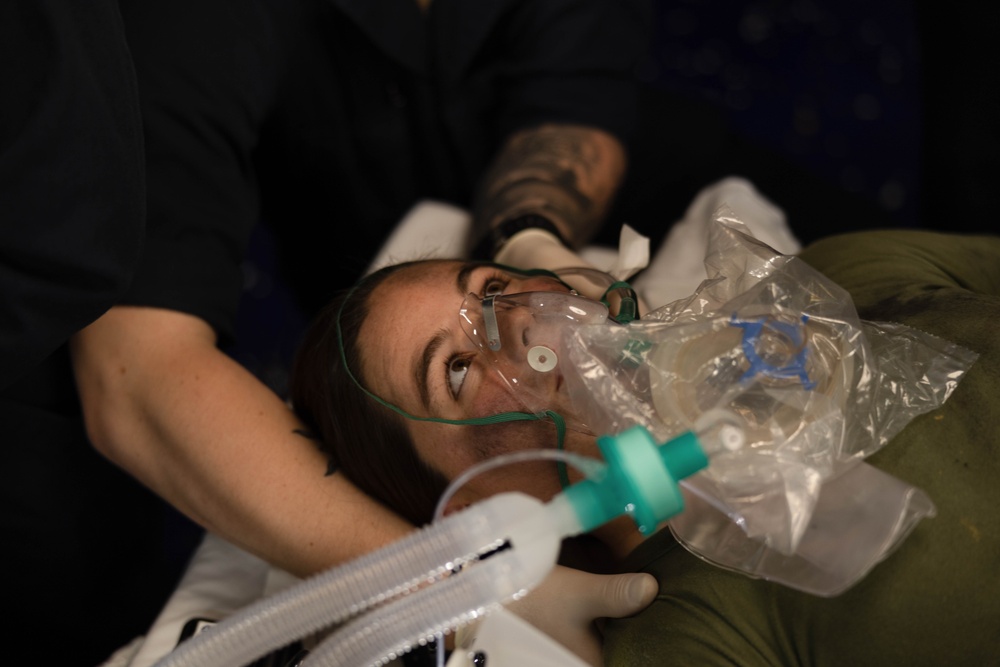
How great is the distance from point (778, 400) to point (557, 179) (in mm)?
1075

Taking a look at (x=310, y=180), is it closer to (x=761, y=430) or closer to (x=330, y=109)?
(x=330, y=109)

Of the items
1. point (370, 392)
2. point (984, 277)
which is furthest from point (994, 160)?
point (370, 392)

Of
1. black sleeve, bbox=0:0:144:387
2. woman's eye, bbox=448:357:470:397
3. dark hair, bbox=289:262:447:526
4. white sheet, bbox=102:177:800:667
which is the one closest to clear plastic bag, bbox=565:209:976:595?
woman's eye, bbox=448:357:470:397

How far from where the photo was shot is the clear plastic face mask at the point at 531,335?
3.98ft

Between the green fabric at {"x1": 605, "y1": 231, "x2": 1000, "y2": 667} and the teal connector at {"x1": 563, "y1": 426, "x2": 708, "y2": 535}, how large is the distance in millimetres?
355

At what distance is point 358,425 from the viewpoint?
1374 millimetres

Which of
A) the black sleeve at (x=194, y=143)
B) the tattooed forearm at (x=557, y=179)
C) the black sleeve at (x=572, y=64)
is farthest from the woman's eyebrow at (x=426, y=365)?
the black sleeve at (x=572, y=64)

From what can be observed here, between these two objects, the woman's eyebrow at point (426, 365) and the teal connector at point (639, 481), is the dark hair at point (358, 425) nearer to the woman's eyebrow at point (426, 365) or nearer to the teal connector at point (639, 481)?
the woman's eyebrow at point (426, 365)

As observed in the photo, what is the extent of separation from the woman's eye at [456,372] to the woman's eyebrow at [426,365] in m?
0.03

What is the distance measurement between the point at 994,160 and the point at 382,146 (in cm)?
169

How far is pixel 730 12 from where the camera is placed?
3.39 metres

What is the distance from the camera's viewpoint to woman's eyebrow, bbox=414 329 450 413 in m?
1.27

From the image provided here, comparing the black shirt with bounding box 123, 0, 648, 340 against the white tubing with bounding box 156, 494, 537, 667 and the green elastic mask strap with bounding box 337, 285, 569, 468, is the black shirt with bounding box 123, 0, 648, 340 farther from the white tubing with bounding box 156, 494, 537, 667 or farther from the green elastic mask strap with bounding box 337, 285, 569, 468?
the white tubing with bounding box 156, 494, 537, 667

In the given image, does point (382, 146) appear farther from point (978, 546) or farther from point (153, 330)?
point (978, 546)
